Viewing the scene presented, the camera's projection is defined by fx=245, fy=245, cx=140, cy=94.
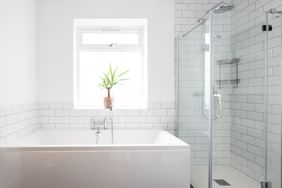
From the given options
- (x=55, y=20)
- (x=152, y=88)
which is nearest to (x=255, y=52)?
(x=152, y=88)

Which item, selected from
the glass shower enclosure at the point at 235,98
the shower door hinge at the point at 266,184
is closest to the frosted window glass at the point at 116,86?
the glass shower enclosure at the point at 235,98

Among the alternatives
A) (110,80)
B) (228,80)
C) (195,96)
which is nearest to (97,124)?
(110,80)

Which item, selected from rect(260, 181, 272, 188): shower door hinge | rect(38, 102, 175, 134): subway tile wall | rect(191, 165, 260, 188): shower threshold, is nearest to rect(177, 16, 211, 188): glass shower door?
rect(191, 165, 260, 188): shower threshold

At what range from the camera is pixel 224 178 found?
2533 millimetres

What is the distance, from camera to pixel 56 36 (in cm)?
Answer: 322

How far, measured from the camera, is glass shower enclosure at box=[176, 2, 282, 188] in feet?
7.68

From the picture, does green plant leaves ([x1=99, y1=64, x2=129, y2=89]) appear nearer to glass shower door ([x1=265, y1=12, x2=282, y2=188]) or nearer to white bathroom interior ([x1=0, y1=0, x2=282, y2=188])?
white bathroom interior ([x1=0, y1=0, x2=282, y2=188])

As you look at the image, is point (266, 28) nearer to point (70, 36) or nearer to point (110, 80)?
point (110, 80)

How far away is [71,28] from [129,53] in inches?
34.1

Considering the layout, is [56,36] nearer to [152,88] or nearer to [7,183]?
[152,88]

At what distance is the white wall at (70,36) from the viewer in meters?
3.21

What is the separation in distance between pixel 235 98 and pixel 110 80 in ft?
5.40

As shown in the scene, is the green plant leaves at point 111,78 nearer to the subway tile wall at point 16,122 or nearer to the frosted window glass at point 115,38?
the frosted window glass at point 115,38

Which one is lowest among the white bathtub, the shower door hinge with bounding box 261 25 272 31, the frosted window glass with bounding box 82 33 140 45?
the white bathtub
